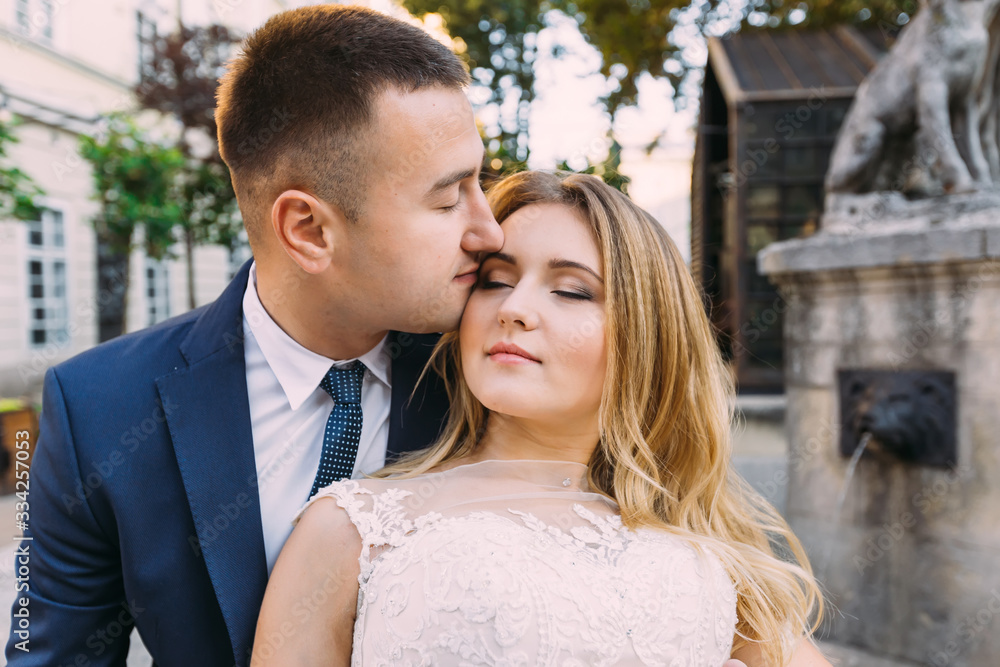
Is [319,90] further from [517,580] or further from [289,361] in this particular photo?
[517,580]

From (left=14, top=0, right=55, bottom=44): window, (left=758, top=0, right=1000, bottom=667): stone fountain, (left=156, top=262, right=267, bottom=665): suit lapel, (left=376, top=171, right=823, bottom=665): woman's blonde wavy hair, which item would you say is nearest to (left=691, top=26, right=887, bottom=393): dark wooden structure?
(left=758, top=0, right=1000, bottom=667): stone fountain

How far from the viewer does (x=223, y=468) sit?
1802 millimetres

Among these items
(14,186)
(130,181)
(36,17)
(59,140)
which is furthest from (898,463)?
(36,17)

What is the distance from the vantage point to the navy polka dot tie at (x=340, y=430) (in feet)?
6.35

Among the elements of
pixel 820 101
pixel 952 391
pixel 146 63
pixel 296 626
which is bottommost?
pixel 296 626

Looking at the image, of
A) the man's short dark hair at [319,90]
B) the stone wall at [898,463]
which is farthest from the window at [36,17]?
the stone wall at [898,463]

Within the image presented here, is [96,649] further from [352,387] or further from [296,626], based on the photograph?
[352,387]

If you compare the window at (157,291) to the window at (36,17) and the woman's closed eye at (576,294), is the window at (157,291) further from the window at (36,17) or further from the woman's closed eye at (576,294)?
the woman's closed eye at (576,294)

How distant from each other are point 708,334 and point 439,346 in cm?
77

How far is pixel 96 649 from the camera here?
1.90m

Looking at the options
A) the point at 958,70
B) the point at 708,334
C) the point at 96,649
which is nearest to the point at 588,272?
the point at 708,334

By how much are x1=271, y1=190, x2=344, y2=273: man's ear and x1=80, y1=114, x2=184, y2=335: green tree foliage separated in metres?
7.22

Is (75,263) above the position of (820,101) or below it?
below

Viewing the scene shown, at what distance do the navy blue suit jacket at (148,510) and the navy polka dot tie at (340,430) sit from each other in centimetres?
19
